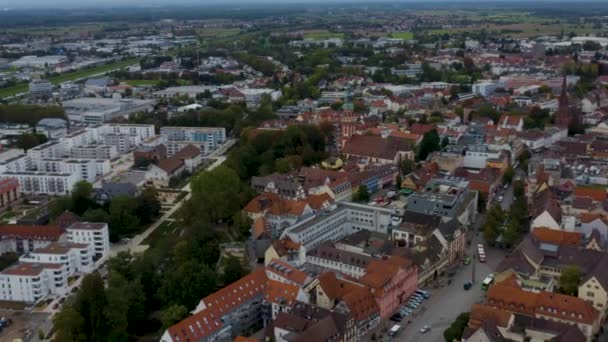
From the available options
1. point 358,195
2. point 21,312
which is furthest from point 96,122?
point 21,312

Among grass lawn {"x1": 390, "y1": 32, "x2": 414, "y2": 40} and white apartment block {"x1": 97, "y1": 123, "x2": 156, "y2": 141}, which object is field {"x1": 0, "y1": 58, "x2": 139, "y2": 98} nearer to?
white apartment block {"x1": 97, "y1": 123, "x2": 156, "y2": 141}

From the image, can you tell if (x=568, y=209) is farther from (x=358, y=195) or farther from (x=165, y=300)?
(x=165, y=300)

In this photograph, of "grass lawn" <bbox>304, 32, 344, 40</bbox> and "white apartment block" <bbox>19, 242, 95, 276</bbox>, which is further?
"grass lawn" <bbox>304, 32, 344, 40</bbox>

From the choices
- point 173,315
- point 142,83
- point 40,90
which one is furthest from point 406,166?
point 142,83

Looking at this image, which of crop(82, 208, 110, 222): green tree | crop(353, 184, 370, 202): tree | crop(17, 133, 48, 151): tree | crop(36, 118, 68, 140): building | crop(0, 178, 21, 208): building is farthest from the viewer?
crop(36, 118, 68, 140): building

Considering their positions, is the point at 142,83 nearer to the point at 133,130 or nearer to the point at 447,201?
the point at 133,130

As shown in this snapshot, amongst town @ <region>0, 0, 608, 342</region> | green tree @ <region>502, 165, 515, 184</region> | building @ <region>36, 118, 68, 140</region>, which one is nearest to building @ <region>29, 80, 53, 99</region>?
town @ <region>0, 0, 608, 342</region>
